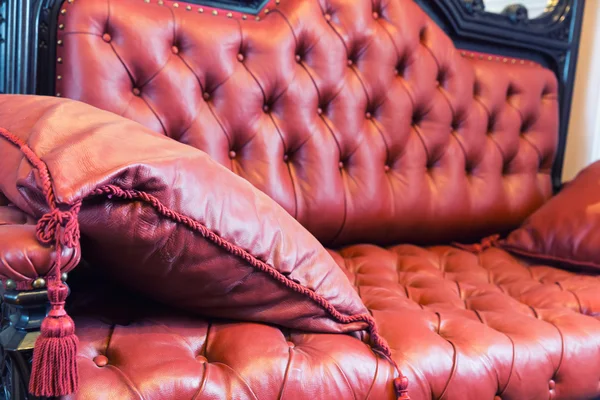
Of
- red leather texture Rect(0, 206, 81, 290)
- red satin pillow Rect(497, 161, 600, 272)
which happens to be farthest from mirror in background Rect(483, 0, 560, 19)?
red leather texture Rect(0, 206, 81, 290)

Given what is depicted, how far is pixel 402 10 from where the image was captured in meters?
1.41

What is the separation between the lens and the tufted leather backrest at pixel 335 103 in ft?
3.69

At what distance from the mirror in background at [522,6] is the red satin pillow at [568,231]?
560mm

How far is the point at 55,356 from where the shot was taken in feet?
1.73

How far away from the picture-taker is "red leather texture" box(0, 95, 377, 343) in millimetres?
595

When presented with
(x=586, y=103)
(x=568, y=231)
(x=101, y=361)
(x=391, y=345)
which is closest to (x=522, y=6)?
(x=586, y=103)

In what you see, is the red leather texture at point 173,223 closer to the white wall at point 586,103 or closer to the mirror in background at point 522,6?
the mirror in background at point 522,6

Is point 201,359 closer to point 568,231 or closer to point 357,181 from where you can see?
point 357,181

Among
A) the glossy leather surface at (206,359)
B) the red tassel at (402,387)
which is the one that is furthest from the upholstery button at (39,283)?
the red tassel at (402,387)

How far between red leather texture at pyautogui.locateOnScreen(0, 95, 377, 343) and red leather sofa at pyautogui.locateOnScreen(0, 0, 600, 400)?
0.05 m

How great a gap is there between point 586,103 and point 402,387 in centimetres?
164

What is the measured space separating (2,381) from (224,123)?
2.26 feet

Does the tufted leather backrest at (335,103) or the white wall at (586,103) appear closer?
the tufted leather backrest at (335,103)

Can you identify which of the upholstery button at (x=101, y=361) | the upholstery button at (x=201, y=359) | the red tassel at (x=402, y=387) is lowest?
the red tassel at (x=402, y=387)
